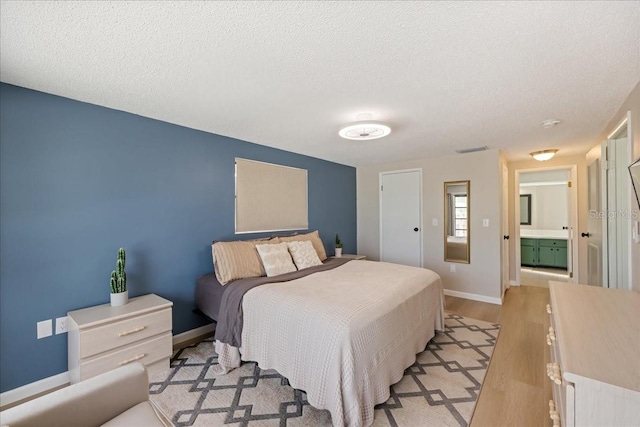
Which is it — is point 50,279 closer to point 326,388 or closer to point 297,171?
point 326,388

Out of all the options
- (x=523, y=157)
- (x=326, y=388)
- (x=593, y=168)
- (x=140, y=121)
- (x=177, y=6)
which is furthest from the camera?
(x=523, y=157)

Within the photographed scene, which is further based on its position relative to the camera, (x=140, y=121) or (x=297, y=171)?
(x=297, y=171)

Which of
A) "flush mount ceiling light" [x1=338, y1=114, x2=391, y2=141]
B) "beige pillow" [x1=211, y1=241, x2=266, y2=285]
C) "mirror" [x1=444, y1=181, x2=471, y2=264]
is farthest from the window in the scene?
"beige pillow" [x1=211, y1=241, x2=266, y2=285]

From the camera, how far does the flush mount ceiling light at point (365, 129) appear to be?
2.50 meters

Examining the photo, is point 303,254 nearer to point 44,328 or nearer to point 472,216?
point 44,328

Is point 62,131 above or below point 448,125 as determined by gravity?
below

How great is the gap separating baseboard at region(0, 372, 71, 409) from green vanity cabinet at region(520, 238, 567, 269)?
8.00 meters

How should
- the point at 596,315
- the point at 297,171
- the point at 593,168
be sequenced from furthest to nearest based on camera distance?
the point at 297,171
the point at 593,168
the point at 596,315

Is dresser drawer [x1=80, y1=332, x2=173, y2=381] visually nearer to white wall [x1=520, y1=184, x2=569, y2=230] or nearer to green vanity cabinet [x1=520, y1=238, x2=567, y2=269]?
green vanity cabinet [x1=520, y1=238, x2=567, y2=269]

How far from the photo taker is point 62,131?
2.13 metres

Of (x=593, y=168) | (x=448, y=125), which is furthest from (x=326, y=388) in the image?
(x=593, y=168)

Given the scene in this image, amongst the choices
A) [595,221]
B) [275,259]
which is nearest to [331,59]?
[275,259]

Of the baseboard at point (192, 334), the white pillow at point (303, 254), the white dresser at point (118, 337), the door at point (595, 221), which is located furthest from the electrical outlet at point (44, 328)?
the door at point (595, 221)

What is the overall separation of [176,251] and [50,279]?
94 centimetres
